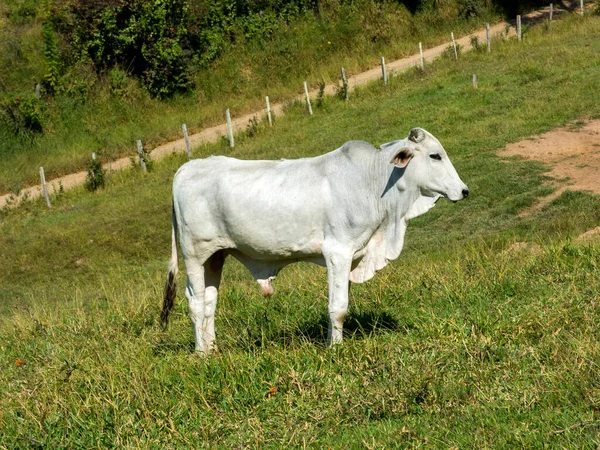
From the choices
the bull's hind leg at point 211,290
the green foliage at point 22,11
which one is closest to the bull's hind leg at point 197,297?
the bull's hind leg at point 211,290

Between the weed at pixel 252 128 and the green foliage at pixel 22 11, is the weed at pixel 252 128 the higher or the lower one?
the lower one

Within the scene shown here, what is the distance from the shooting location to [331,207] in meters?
7.10

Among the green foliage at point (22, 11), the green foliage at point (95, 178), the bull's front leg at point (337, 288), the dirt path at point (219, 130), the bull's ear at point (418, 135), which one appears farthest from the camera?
the green foliage at point (22, 11)

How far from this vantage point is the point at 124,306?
31.5ft

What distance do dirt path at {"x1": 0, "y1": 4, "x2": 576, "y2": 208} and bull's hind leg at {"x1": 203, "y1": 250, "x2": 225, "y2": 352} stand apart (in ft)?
50.5

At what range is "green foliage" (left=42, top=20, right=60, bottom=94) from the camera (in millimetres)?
28781

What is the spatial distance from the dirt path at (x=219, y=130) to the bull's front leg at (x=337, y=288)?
54.6 ft

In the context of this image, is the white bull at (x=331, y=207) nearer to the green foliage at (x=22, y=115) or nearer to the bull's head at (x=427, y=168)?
the bull's head at (x=427, y=168)

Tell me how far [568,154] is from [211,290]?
12.2m

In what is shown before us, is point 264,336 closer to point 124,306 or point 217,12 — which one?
point 124,306

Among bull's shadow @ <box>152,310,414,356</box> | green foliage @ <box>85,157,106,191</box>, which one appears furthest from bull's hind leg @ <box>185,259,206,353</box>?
green foliage @ <box>85,157,106,191</box>

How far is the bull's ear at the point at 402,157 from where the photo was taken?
702cm

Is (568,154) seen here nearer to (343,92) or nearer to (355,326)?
(343,92)

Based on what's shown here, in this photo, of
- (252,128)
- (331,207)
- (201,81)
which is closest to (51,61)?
(201,81)
